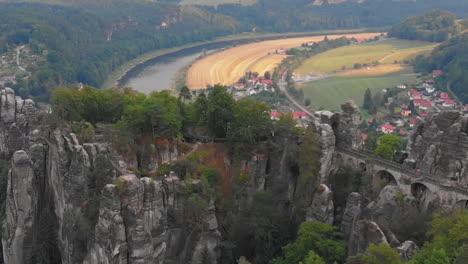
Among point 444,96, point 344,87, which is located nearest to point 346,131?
point 444,96

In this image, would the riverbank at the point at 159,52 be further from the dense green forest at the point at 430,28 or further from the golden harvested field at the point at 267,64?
the dense green forest at the point at 430,28

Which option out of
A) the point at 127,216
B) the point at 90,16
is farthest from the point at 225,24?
the point at 127,216

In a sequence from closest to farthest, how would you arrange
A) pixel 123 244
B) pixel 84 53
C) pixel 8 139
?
pixel 123 244 → pixel 8 139 → pixel 84 53

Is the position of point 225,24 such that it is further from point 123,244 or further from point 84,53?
point 123,244

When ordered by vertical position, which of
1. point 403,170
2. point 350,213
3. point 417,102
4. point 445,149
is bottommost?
point 417,102

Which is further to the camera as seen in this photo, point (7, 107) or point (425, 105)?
point (425, 105)

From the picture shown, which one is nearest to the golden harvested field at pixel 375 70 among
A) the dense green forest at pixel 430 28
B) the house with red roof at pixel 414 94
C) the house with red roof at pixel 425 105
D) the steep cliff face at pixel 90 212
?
the house with red roof at pixel 414 94

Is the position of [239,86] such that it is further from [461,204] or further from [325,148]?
[461,204]
